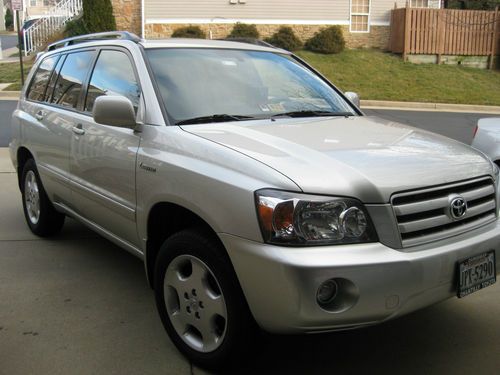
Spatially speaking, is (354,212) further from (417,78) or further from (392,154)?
(417,78)

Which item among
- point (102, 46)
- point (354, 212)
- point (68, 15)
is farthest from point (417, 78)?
point (354, 212)

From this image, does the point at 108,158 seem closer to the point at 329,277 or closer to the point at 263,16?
the point at 329,277

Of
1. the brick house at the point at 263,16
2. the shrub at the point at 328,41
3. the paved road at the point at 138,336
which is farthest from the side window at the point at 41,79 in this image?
the brick house at the point at 263,16

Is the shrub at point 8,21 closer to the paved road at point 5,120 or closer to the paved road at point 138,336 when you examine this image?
the paved road at point 5,120

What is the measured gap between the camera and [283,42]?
2120 cm

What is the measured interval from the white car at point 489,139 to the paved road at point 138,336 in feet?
5.02

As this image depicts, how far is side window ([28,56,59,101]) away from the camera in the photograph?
199 inches

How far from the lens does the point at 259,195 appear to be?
98.1 inches

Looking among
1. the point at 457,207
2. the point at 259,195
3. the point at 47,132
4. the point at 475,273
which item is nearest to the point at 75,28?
the point at 47,132

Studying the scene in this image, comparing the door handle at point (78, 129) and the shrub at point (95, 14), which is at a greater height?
the shrub at point (95, 14)

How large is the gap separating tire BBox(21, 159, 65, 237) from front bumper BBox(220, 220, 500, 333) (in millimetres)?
2932

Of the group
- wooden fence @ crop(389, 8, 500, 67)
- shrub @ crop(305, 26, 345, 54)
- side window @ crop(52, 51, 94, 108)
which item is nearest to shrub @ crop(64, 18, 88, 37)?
shrub @ crop(305, 26, 345, 54)

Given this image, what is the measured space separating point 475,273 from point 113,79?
2.64 metres

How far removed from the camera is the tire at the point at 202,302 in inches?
105
